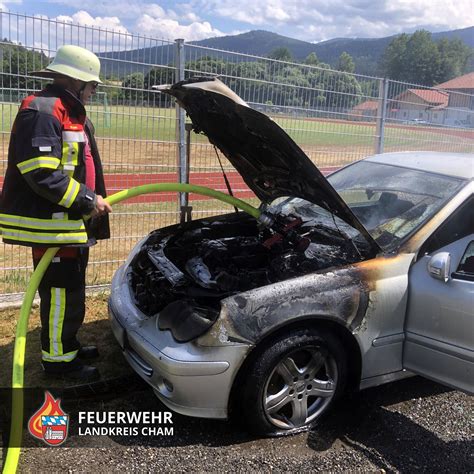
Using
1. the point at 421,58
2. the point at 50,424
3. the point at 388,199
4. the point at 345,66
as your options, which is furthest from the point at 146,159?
the point at 421,58

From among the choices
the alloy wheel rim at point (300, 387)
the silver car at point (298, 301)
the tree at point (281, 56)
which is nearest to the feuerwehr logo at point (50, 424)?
the silver car at point (298, 301)

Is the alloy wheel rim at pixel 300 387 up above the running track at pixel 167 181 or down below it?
below

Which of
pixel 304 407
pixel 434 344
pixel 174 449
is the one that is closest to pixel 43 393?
pixel 174 449

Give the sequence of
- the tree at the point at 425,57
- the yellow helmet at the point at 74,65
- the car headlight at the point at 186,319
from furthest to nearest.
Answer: the tree at the point at 425,57, the yellow helmet at the point at 74,65, the car headlight at the point at 186,319

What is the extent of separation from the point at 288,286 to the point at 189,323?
591mm

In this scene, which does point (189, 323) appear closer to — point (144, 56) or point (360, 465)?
point (360, 465)

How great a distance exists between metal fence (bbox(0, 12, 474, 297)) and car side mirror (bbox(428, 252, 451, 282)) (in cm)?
202

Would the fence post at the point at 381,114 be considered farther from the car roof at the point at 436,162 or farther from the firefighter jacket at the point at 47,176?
the firefighter jacket at the point at 47,176

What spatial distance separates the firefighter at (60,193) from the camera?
2.91 metres

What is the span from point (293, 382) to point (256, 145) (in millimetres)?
1562

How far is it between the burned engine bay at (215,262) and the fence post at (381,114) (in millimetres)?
3832

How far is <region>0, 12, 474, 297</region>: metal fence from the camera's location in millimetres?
4590

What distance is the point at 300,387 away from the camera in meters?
2.94

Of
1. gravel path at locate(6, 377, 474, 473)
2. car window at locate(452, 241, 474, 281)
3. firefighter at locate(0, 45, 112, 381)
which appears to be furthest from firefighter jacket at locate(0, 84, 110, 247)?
car window at locate(452, 241, 474, 281)
